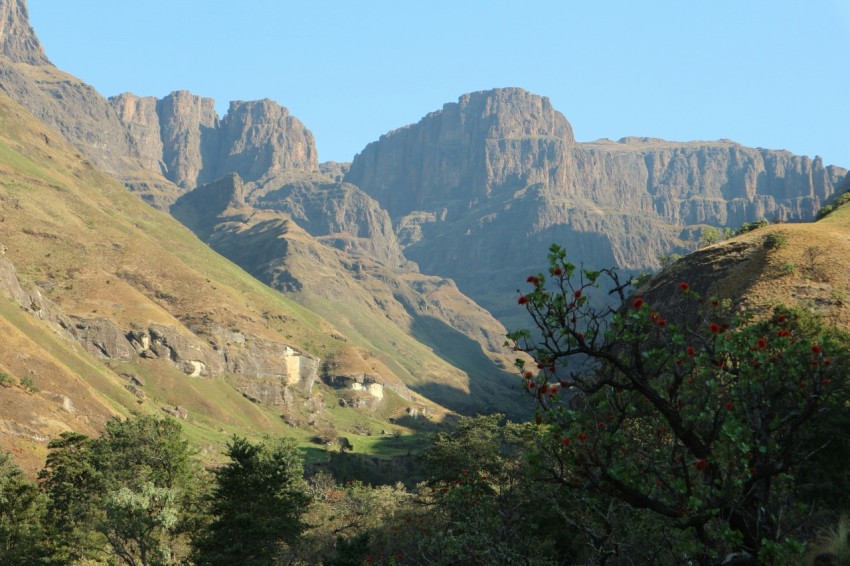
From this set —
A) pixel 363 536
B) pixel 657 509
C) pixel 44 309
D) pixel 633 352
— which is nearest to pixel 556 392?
pixel 633 352

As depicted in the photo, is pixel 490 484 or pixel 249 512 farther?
pixel 490 484

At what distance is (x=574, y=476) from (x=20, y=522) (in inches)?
2250

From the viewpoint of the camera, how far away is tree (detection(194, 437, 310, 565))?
5425 cm

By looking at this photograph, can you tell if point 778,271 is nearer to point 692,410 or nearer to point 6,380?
point 692,410

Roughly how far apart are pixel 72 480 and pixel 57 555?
12.9 meters

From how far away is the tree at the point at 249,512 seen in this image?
54.2 meters

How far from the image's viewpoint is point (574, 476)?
2034 centimetres

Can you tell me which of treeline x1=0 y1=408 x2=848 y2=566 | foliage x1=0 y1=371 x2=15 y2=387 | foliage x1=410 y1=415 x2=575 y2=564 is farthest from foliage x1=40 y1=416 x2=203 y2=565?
foliage x1=0 y1=371 x2=15 y2=387

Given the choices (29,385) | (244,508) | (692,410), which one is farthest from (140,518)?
(29,385)

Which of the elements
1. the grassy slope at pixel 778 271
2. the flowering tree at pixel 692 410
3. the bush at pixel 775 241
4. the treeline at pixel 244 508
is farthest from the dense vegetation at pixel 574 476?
the bush at pixel 775 241

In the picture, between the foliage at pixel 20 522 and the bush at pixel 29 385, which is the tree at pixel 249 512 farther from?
the bush at pixel 29 385

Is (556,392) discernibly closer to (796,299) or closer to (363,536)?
(363,536)

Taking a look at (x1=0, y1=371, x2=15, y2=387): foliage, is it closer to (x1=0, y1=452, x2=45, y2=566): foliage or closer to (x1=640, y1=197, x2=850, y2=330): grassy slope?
(x1=0, y1=452, x2=45, y2=566): foliage

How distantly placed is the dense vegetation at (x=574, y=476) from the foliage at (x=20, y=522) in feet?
0.52
